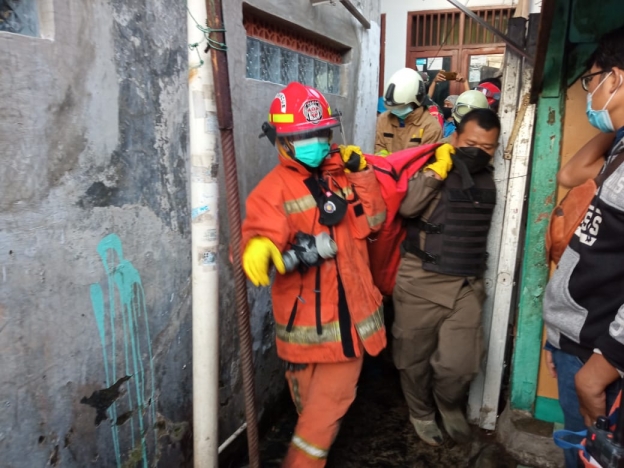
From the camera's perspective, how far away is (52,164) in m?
1.65

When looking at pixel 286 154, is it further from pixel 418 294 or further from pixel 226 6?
pixel 418 294

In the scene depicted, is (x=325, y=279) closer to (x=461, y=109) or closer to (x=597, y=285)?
(x=597, y=285)

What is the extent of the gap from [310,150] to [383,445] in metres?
2.05

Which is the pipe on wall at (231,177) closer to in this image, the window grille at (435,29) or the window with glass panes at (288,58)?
the window with glass panes at (288,58)

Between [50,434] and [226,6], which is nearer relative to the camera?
[50,434]

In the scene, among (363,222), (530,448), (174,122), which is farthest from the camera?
(530,448)

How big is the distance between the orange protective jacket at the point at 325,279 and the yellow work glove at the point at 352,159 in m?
0.03

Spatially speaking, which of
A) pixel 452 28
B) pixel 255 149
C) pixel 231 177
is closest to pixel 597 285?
pixel 231 177

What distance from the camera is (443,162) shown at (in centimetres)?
275

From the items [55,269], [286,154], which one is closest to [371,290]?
[286,154]

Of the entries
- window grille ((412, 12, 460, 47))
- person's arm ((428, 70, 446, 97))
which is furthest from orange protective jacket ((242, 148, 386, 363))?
window grille ((412, 12, 460, 47))

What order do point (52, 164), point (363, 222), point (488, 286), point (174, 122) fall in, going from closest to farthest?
1. point (52, 164)
2. point (174, 122)
3. point (363, 222)
4. point (488, 286)

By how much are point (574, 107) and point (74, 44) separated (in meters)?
2.45

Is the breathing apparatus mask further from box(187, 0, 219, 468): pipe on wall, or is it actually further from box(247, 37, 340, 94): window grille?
box(247, 37, 340, 94): window grille
